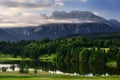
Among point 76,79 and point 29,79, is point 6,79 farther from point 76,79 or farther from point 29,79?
point 76,79

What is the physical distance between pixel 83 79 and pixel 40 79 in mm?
13751

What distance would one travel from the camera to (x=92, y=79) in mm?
114938

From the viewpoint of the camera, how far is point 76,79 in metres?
114

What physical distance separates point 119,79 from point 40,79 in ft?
83.9

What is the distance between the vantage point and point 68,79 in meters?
114

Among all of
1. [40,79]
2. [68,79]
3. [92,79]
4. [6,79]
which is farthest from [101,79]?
[6,79]

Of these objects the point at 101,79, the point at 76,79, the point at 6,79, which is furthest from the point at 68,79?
the point at 6,79

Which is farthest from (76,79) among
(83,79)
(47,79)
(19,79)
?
(19,79)

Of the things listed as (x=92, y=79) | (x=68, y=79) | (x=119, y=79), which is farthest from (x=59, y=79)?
(x=119, y=79)

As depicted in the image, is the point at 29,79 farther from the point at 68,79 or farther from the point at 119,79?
the point at 119,79

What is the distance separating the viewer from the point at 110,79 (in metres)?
116

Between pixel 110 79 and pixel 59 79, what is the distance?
1682 cm

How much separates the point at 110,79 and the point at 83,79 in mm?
9110

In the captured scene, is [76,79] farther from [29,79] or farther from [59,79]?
[29,79]
